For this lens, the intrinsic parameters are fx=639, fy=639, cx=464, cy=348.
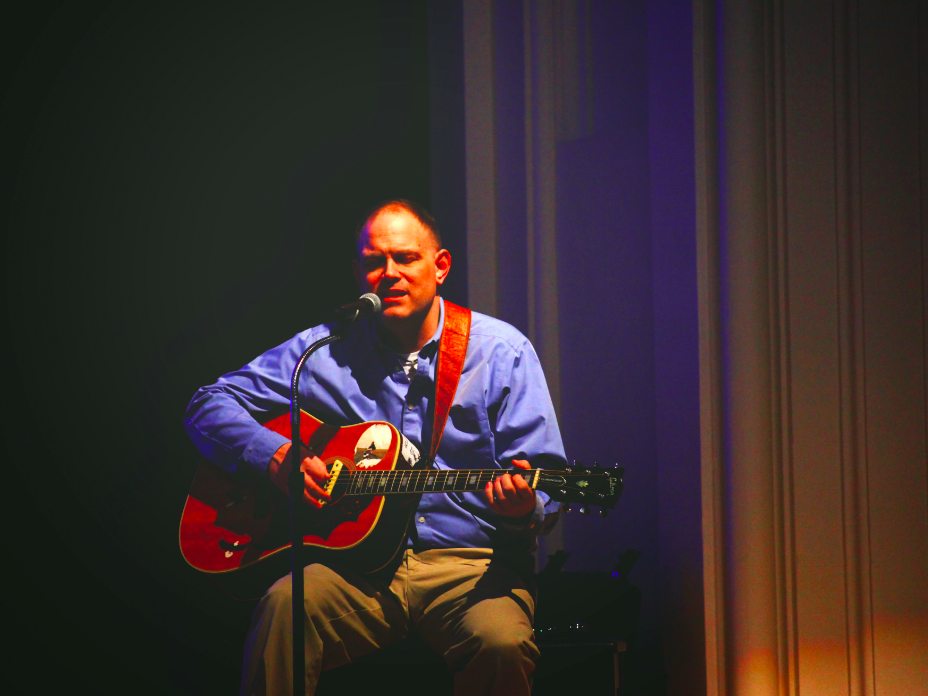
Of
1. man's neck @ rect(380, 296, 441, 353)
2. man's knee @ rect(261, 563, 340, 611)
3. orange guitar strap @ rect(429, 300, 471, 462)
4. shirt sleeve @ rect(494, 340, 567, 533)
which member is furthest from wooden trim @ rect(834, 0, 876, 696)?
man's knee @ rect(261, 563, 340, 611)

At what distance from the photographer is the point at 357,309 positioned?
151 cm

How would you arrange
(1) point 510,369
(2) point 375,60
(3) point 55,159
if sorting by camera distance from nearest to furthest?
(1) point 510,369 < (3) point 55,159 < (2) point 375,60

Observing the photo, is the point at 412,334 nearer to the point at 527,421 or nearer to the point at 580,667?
the point at 527,421

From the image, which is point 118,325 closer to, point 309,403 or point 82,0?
point 309,403

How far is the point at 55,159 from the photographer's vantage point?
2.21 meters

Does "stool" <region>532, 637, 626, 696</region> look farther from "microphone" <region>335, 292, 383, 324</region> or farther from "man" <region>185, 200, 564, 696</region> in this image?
"microphone" <region>335, 292, 383, 324</region>

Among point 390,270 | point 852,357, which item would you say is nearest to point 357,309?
point 390,270

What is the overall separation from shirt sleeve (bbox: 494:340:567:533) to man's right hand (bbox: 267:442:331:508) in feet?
1.70

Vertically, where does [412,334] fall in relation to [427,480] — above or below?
above

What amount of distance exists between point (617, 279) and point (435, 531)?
1308mm

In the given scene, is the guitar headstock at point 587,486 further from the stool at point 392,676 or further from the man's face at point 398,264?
the man's face at point 398,264

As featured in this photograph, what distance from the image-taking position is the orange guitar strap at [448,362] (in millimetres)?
1880

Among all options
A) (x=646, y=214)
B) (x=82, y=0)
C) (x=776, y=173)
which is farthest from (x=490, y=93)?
(x=82, y=0)

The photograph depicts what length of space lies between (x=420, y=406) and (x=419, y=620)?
23.4 inches
